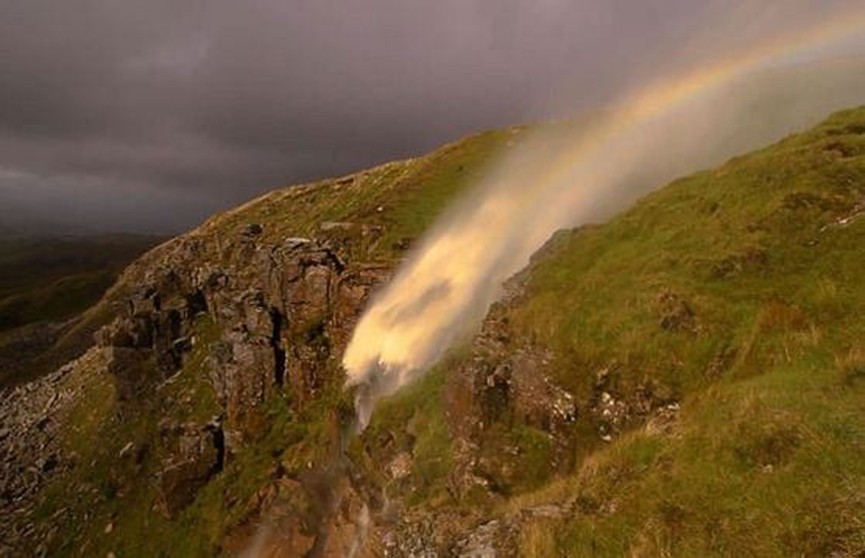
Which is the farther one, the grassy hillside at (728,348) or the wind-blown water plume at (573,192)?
the wind-blown water plume at (573,192)

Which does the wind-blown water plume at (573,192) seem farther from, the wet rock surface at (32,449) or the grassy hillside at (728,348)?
the wet rock surface at (32,449)

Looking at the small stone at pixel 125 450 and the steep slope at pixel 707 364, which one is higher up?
the steep slope at pixel 707 364

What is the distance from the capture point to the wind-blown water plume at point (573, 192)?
164ft

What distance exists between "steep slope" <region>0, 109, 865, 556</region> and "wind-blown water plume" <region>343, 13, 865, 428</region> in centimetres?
431

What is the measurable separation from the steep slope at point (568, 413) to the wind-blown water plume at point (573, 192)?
4.31 m

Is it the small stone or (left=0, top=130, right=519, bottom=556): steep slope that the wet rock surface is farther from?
the small stone

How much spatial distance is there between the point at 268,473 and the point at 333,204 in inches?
3169

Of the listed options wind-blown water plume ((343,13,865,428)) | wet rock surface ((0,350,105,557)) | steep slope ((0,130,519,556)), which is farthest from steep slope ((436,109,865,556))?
wet rock surface ((0,350,105,557))

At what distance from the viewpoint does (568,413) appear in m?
28.5

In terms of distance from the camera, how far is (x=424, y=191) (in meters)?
95.8

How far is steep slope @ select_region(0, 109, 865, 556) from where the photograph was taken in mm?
18828

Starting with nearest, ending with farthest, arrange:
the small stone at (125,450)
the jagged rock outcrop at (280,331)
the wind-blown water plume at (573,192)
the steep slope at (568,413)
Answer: the steep slope at (568,413) → the wind-blown water plume at (573,192) → the jagged rock outcrop at (280,331) → the small stone at (125,450)

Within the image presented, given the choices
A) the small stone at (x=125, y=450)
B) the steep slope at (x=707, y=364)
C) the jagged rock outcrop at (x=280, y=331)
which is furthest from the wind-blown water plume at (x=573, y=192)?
the small stone at (x=125, y=450)

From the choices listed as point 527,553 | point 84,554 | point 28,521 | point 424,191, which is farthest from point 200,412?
point 527,553
